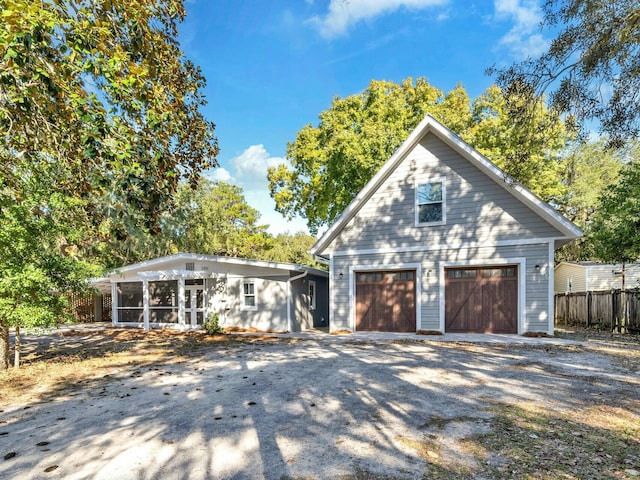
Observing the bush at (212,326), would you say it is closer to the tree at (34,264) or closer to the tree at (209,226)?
the tree at (34,264)

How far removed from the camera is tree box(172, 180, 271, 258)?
78.6 feet

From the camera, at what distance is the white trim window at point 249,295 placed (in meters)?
15.0

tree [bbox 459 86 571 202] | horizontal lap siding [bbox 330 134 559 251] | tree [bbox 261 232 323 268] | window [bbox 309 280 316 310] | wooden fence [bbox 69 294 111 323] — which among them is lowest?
wooden fence [bbox 69 294 111 323]

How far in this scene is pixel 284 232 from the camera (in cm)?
5044

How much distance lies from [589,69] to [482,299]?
7.90m

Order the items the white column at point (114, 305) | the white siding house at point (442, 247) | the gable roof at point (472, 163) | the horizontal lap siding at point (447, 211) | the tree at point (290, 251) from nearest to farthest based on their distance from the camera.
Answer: the gable roof at point (472, 163)
the white siding house at point (442, 247)
the horizontal lap siding at point (447, 211)
the white column at point (114, 305)
the tree at point (290, 251)

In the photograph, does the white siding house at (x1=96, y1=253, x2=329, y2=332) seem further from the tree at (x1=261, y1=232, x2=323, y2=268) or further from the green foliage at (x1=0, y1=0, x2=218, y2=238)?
the tree at (x1=261, y1=232, x2=323, y2=268)

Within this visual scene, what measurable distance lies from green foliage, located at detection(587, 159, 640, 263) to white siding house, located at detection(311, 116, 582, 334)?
7.60ft

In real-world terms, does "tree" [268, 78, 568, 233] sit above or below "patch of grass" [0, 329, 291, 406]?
above

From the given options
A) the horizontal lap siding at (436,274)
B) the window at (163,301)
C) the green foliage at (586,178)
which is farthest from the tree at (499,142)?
the window at (163,301)

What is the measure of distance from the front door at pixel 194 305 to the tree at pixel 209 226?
18.3 ft

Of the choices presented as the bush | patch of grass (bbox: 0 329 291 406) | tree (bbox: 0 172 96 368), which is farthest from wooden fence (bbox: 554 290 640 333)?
tree (bbox: 0 172 96 368)

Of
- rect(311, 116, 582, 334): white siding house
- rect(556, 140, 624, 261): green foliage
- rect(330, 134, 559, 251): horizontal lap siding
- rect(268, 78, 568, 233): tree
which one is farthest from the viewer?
rect(556, 140, 624, 261): green foliage

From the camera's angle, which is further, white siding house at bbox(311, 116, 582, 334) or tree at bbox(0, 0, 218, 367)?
white siding house at bbox(311, 116, 582, 334)
